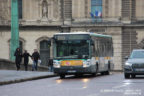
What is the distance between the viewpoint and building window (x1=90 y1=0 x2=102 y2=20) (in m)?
60.3

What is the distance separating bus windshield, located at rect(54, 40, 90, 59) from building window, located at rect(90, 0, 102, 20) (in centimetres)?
2701

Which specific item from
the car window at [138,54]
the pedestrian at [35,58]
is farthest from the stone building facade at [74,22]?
the car window at [138,54]

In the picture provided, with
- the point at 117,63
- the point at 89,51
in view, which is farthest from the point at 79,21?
the point at 89,51

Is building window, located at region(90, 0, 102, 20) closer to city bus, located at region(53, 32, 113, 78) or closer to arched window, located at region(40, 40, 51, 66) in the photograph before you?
arched window, located at region(40, 40, 51, 66)

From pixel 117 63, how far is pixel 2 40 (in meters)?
11.6

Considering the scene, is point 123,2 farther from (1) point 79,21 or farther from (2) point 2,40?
(2) point 2,40

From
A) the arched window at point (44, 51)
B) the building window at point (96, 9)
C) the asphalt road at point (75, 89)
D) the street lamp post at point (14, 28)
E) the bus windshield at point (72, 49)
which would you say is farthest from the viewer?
the arched window at point (44, 51)

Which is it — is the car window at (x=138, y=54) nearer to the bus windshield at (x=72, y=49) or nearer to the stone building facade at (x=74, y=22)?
the bus windshield at (x=72, y=49)

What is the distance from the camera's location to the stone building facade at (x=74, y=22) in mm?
60094

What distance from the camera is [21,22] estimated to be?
61.3 m

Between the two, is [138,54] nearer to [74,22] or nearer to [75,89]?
[75,89]

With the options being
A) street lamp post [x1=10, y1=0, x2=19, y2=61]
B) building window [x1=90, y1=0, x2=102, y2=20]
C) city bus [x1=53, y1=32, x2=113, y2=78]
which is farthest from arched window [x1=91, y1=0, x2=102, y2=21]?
city bus [x1=53, y1=32, x2=113, y2=78]

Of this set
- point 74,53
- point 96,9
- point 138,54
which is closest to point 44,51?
point 96,9

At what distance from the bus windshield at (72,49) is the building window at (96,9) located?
27.0 meters
